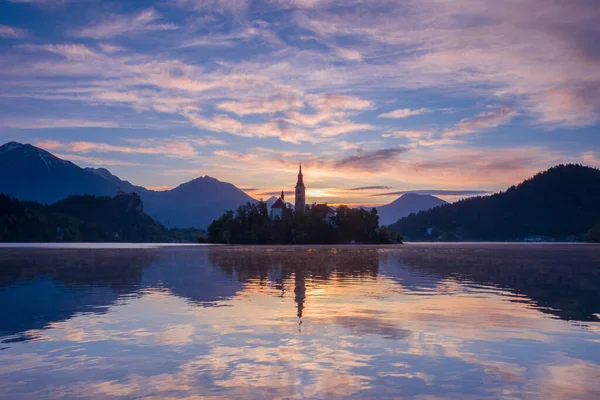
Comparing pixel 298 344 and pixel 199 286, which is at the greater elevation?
pixel 199 286

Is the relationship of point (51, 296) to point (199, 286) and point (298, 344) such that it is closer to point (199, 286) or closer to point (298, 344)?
point (199, 286)

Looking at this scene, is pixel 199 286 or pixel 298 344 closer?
pixel 298 344

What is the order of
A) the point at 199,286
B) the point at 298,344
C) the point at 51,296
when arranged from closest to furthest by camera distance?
the point at 298,344 < the point at 51,296 < the point at 199,286

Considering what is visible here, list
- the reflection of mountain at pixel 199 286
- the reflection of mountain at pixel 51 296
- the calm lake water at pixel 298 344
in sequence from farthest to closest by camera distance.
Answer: the reflection of mountain at pixel 199 286, the reflection of mountain at pixel 51 296, the calm lake water at pixel 298 344

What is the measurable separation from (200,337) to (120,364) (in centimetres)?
388

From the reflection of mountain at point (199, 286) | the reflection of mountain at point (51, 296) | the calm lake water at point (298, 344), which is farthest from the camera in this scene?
the reflection of mountain at point (199, 286)

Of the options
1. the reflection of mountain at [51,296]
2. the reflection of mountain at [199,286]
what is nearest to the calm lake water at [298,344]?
the reflection of mountain at [51,296]

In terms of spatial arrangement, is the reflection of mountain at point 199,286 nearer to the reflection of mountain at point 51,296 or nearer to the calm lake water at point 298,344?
the calm lake water at point 298,344

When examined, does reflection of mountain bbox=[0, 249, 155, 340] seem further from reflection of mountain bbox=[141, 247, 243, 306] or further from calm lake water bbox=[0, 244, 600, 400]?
reflection of mountain bbox=[141, 247, 243, 306]

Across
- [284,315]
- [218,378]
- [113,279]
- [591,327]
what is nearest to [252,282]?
→ [113,279]

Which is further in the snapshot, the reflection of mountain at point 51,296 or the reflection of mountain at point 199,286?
the reflection of mountain at point 199,286

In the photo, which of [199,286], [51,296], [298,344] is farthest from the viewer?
[199,286]

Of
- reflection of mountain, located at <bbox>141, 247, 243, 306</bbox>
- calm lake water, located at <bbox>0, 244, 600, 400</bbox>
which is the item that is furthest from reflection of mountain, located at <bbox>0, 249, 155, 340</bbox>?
reflection of mountain, located at <bbox>141, 247, 243, 306</bbox>

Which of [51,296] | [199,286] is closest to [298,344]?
[51,296]
